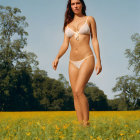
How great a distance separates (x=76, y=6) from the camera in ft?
18.8

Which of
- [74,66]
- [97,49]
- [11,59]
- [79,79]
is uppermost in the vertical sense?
[11,59]

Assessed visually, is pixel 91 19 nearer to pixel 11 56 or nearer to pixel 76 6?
pixel 76 6

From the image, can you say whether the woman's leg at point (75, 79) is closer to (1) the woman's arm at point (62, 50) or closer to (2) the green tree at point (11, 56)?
(1) the woman's arm at point (62, 50)

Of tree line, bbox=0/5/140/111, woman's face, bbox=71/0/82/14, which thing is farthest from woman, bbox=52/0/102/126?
tree line, bbox=0/5/140/111

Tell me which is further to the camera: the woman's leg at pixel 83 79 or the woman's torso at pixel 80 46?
the woman's torso at pixel 80 46

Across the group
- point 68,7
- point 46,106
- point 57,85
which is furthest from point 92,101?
point 68,7

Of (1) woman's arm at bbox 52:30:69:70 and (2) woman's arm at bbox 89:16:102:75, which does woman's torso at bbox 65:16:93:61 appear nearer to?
(2) woman's arm at bbox 89:16:102:75

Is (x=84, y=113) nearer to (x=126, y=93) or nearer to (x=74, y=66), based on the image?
(x=74, y=66)

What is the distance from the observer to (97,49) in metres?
5.58

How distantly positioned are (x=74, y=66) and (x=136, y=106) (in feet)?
119

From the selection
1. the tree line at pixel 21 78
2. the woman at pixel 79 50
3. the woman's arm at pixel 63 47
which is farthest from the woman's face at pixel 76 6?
the tree line at pixel 21 78

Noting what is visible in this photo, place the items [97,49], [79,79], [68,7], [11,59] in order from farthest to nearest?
[11,59]
[68,7]
[97,49]
[79,79]

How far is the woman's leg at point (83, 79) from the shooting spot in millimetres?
5193

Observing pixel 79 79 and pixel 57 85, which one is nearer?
pixel 79 79
